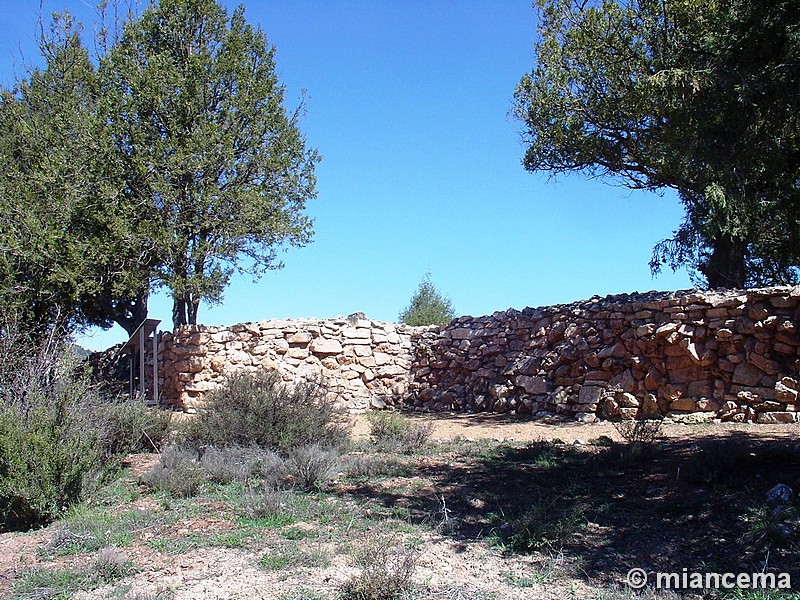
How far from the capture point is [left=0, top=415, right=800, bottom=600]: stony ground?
481 centimetres

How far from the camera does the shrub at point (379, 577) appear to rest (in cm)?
436

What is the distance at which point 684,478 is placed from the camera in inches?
273

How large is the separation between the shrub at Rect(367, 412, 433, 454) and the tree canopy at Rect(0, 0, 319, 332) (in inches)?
303

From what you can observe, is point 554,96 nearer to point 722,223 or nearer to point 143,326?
point 722,223

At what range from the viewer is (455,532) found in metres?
5.90

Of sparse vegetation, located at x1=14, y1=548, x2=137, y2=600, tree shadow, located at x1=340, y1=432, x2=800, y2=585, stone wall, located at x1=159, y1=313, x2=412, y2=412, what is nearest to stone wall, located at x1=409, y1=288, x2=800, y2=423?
stone wall, located at x1=159, y1=313, x2=412, y2=412

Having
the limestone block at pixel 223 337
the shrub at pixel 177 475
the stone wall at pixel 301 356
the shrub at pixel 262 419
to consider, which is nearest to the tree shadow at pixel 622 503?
the shrub at pixel 262 419

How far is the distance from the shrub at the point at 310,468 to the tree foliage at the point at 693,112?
548cm

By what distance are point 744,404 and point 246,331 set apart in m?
10.8

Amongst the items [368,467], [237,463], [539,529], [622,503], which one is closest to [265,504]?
[237,463]

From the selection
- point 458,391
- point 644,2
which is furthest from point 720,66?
point 458,391

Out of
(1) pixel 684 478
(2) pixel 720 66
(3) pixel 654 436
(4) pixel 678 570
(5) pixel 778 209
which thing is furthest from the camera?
(3) pixel 654 436

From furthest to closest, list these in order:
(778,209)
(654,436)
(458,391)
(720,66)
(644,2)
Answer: (458,391) < (644,2) < (654,436) < (778,209) < (720,66)

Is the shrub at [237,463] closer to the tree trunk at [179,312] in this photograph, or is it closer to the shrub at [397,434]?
the shrub at [397,434]
